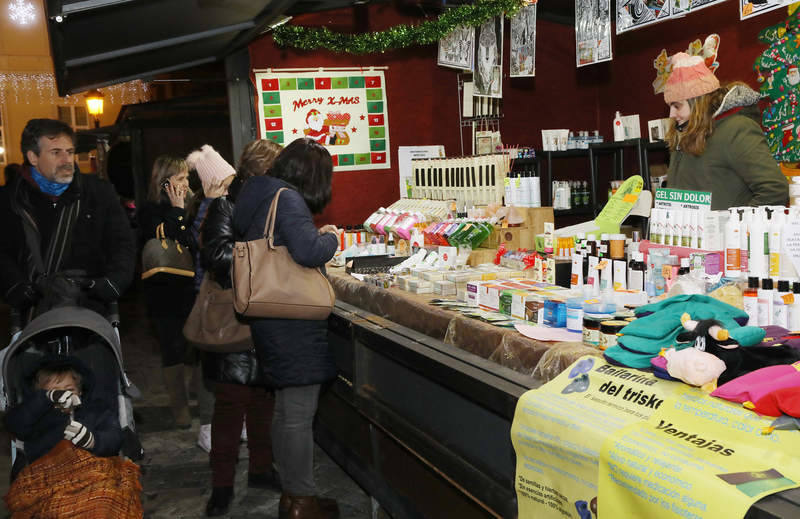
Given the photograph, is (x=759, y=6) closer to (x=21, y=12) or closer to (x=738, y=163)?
(x=738, y=163)

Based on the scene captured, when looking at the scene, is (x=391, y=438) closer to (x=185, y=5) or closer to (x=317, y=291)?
(x=317, y=291)

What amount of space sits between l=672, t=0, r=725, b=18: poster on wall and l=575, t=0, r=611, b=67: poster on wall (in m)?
0.72

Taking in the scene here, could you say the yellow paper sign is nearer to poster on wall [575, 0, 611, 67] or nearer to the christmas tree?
poster on wall [575, 0, 611, 67]

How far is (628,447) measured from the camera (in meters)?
1.83

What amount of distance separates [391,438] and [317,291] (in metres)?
0.83

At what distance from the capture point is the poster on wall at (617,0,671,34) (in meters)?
4.50

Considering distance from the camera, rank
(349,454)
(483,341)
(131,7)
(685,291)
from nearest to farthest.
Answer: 1. (685,291)
2. (483,341)
3. (349,454)
4. (131,7)

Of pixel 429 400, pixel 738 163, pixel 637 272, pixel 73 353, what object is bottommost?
pixel 429 400

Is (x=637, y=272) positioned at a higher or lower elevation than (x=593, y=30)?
lower

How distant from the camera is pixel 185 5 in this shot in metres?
5.36

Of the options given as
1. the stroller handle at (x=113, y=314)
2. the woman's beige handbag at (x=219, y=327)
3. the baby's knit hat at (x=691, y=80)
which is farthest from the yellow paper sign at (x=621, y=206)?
the stroller handle at (x=113, y=314)

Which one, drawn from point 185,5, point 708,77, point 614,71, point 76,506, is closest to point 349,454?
point 76,506

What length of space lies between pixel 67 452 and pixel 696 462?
8.52 feet

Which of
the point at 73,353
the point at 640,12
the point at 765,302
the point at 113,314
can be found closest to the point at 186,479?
the point at 113,314
